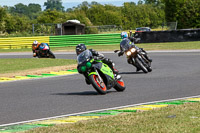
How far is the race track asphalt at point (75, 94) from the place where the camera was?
29.8 ft

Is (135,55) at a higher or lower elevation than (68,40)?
higher

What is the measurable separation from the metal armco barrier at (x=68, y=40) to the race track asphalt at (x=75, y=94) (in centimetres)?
2444

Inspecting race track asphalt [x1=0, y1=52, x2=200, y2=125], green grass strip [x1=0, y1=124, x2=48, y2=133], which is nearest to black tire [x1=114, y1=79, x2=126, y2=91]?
race track asphalt [x1=0, y1=52, x2=200, y2=125]

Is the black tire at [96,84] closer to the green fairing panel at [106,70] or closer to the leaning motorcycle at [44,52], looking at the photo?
the green fairing panel at [106,70]

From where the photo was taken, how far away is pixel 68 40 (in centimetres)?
4062

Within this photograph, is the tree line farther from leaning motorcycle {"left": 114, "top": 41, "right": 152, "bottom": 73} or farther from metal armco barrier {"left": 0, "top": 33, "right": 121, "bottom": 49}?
leaning motorcycle {"left": 114, "top": 41, "right": 152, "bottom": 73}

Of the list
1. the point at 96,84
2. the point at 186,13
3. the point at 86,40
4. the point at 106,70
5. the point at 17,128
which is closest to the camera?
the point at 17,128

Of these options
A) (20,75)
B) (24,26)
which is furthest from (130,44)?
(24,26)

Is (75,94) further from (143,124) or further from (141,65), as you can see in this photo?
(141,65)

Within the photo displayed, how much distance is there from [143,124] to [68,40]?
33.9 meters

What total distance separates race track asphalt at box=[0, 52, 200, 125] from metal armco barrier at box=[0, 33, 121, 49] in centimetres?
2444

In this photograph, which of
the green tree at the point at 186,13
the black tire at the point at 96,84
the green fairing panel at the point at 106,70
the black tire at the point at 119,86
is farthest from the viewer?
the green tree at the point at 186,13

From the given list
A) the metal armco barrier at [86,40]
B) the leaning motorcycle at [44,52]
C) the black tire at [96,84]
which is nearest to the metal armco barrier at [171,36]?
the metal armco barrier at [86,40]

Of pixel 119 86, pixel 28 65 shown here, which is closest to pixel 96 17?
pixel 28 65
